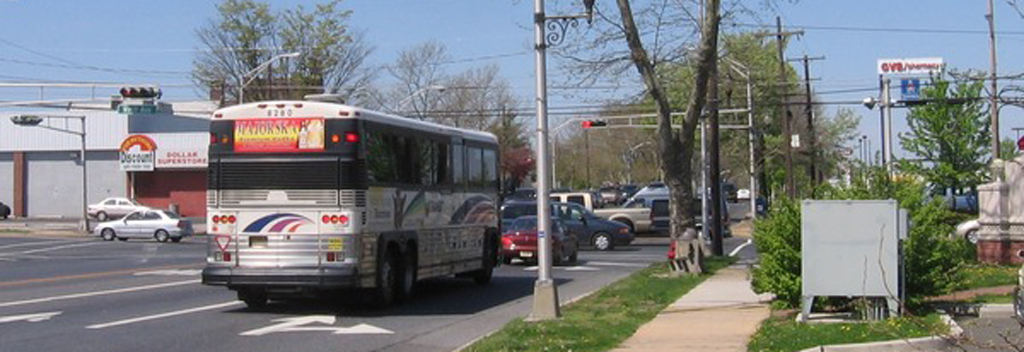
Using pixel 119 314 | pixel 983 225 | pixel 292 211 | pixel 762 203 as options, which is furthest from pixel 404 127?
pixel 762 203

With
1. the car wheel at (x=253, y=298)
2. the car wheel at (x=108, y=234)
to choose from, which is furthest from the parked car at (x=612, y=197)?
the car wheel at (x=253, y=298)

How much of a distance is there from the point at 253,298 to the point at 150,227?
1309 inches

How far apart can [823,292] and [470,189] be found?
1055 cm

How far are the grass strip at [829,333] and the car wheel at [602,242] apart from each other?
1077 inches

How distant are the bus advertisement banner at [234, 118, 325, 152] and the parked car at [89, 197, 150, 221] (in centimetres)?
5308

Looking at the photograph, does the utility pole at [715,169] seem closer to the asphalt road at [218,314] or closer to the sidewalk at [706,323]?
the asphalt road at [218,314]

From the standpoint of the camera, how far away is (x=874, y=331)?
1249 cm

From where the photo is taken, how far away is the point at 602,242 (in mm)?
41656

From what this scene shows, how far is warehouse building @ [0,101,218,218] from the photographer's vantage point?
72.2 metres

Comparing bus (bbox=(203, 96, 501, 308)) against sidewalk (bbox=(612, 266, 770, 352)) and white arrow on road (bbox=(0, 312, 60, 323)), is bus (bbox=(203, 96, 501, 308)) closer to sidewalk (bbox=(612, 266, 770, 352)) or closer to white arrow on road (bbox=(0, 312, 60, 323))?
white arrow on road (bbox=(0, 312, 60, 323))

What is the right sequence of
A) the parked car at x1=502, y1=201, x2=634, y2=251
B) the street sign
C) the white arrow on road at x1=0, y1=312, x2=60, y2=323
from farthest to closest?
the street sign → the parked car at x1=502, y1=201, x2=634, y2=251 → the white arrow on road at x1=0, y1=312, x2=60, y2=323

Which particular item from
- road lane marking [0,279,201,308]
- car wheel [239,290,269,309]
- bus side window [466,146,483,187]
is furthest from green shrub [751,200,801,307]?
road lane marking [0,279,201,308]

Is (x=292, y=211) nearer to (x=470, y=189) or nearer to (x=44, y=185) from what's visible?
(x=470, y=189)

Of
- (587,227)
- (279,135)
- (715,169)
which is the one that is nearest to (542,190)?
(279,135)
